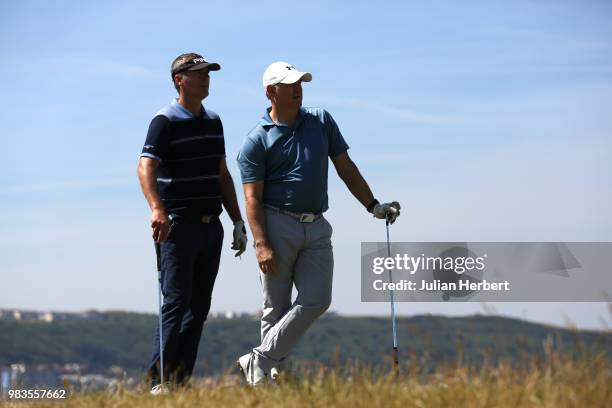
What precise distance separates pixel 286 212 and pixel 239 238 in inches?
20.1

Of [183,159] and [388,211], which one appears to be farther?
[388,211]

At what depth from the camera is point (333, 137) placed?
25.7 ft

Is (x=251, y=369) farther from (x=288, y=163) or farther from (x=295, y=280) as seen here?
(x=288, y=163)

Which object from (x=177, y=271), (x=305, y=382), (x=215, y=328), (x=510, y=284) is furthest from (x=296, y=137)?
(x=215, y=328)

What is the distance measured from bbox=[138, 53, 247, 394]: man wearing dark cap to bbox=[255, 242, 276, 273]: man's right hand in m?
0.34

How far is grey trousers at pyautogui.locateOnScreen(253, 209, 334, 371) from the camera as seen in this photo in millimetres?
7559

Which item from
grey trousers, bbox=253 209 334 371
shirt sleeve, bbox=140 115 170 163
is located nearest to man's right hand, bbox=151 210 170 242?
shirt sleeve, bbox=140 115 170 163

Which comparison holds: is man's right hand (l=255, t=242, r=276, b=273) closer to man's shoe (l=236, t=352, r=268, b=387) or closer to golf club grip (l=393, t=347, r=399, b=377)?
man's shoe (l=236, t=352, r=268, b=387)

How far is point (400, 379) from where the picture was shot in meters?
6.50

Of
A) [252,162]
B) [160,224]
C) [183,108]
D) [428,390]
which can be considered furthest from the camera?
[183,108]

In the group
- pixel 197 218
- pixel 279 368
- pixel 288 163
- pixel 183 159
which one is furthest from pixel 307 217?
pixel 279 368

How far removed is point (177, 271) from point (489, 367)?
2.28 metres

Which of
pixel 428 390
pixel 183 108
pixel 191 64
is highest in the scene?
pixel 191 64

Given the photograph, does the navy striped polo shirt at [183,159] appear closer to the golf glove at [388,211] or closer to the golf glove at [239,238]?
the golf glove at [239,238]
